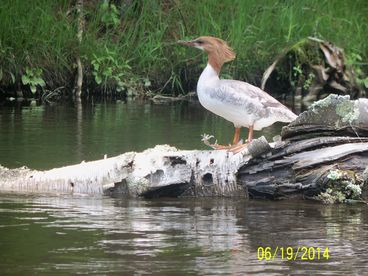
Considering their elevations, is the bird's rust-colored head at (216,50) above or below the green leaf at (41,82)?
below

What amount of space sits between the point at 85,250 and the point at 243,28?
38.8 ft

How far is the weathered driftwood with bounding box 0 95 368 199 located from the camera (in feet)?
25.9

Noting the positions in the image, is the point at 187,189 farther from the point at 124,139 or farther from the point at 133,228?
the point at 124,139

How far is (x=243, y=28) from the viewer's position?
698 inches

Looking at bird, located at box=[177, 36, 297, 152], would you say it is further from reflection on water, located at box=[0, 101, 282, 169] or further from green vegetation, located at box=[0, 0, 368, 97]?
green vegetation, located at box=[0, 0, 368, 97]

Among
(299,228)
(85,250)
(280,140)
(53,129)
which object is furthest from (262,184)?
(53,129)

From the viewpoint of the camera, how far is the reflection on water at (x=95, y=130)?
10484mm

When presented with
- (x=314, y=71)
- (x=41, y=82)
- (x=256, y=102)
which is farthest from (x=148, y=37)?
(x=256, y=102)

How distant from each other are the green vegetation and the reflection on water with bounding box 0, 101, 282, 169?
3.60 ft

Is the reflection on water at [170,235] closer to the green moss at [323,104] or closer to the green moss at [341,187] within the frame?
the green moss at [341,187]
